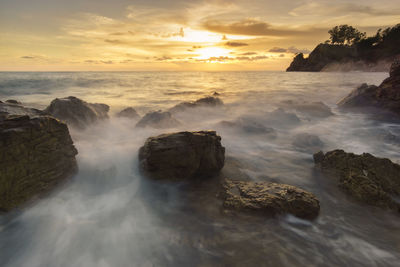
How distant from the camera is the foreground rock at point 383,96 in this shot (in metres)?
9.80

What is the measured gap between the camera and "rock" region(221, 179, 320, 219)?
369 centimetres

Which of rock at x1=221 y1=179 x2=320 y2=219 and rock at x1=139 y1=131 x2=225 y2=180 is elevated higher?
rock at x1=139 y1=131 x2=225 y2=180

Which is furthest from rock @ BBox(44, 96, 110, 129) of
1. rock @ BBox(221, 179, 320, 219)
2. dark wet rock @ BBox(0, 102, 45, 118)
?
rock @ BBox(221, 179, 320, 219)

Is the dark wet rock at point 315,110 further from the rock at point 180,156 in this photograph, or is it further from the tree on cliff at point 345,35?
the tree on cliff at point 345,35

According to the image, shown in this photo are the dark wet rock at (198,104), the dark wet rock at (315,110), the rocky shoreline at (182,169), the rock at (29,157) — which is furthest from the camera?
the dark wet rock at (198,104)

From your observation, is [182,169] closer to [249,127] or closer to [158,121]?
[158,121]

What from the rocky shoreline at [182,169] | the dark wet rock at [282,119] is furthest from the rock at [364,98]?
the rocky shoreline at [182,169]

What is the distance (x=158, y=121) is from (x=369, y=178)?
672 cm

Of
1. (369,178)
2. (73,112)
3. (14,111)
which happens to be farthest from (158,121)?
(369,178)

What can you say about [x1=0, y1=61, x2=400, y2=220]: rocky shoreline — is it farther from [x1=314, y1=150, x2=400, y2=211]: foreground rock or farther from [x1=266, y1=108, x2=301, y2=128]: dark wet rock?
[x1=266, y1=108, x2=301, y2=128]: dark wet rock

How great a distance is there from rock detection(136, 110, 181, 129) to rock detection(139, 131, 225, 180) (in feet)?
12.2

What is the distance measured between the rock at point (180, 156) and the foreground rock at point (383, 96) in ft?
31.9

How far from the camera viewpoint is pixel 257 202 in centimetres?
378

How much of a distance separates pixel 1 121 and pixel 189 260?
12.1 ft
